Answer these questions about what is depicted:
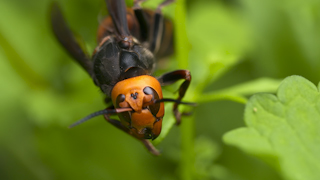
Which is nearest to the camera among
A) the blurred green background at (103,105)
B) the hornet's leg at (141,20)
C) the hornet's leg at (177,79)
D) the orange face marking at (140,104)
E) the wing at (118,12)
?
the orange face marking at (140,104)

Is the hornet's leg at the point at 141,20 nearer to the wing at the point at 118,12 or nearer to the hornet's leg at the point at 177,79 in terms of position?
the wing at the point at 118,12

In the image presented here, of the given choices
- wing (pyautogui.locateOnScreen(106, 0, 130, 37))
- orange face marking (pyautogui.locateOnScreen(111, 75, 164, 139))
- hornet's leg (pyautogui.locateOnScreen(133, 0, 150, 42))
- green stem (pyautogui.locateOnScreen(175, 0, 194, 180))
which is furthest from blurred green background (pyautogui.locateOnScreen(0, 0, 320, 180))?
orange face marking (pyautogui.locateOnScreen(111, 75, 164, 139))

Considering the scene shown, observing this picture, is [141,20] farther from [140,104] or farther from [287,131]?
[287,131]

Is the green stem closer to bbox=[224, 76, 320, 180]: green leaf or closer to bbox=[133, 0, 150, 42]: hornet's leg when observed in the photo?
bbox=[133, 0, 150, 42]: hornet's leg

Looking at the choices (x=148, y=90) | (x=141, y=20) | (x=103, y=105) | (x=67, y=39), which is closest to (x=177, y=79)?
(x=148, y=90)

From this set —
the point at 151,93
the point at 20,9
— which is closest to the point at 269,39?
the point at 151,93

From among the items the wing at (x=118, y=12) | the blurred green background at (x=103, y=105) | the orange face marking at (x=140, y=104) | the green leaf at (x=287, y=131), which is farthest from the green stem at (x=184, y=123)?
the green leaf at (x=287, y=131)

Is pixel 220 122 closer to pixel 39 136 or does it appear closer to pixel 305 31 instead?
pixel 305 31
